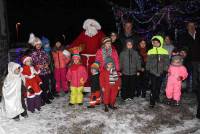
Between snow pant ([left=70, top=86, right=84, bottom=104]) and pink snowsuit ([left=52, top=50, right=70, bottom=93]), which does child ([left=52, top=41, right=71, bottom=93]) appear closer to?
pink snowsuit ([left=52, top=50, right=70, bottom=93])

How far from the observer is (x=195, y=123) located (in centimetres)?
774

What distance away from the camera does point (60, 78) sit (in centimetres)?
948

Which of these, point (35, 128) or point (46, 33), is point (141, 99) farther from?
point (46, 33)

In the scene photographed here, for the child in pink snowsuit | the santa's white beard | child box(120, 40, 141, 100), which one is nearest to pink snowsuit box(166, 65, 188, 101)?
the child in pink snowsuit

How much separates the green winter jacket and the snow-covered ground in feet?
3.33

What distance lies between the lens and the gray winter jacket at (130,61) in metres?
Result: 8.57

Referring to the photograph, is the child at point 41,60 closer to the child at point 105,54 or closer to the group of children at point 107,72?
the group of children at point 107,72

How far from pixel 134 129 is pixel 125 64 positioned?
1.96 meters

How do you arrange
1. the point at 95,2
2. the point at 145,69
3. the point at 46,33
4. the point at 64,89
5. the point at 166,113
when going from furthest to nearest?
the point at 95,2 < the point at 46,33 < the point at 64,89 < the point at 145,69 < the point at 166,113

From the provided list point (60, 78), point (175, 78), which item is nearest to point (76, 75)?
point (60, 78)

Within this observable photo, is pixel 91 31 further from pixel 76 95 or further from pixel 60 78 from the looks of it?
pixel 76 95

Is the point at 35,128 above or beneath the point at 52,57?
beneath

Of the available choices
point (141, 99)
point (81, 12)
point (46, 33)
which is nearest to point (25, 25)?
point (46, 33)

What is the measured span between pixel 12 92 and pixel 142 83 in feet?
11.9
